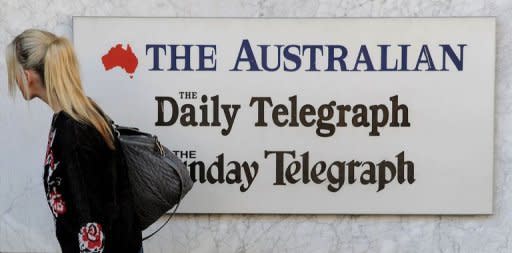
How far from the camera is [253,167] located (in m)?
5.34

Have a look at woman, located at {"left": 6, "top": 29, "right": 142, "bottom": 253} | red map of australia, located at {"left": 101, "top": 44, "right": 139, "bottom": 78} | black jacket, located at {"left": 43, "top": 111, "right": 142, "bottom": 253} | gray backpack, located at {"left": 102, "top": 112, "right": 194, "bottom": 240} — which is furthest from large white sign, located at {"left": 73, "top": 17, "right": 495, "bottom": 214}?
black jacket, located at {"left": 43, "top": 111, "right": 142, "bottom": 253}

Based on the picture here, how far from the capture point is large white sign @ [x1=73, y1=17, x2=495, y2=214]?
5.30 meters

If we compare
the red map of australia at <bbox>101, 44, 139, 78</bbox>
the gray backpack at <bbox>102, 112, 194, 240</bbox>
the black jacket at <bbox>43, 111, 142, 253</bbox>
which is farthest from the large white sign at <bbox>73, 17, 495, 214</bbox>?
the black jacket at <bbox>43, 111, 142, 253</bbox>

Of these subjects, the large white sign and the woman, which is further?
the large white sign

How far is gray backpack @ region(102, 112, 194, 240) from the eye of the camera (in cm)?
401

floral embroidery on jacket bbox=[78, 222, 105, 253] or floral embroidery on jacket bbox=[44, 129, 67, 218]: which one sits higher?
floral embroidery on jacket bbox=[44, 129, 67, 218]

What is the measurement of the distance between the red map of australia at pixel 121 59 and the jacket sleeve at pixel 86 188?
1728 millimetres

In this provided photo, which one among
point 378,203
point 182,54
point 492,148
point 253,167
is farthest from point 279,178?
point 492,148

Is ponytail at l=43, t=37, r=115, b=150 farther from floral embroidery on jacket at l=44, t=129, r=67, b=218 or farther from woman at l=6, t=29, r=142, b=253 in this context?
floral embroidery on jacket at l=44, t=129, r=67, b=218

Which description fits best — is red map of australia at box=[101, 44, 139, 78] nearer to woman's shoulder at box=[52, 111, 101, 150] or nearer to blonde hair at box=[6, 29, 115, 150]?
blonde hair at box=[6, 29, 115, 150]

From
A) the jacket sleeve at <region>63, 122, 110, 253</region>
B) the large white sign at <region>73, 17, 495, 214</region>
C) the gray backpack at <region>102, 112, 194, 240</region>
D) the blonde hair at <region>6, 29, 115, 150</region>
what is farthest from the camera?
the large white sign at <region>73, 17, 495, 214</region>

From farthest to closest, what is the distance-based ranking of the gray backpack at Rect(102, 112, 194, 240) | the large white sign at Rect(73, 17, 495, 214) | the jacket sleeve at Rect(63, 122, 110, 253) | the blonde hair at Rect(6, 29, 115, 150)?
the large white sign at Rect(73, 17, 495, 214), the gray backpack at Rect(102, 112, 194, 240), the blonde hair at Rect(6, 29, 115, 150), the jacket sleeve at Rect(63, 122, 110, 253)

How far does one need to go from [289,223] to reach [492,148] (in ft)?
4.27

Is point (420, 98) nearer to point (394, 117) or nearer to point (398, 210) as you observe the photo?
point (394, 117)
